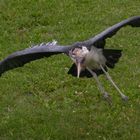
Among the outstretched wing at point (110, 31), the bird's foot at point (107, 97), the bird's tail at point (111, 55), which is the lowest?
the bird's foot at point (107, 97)

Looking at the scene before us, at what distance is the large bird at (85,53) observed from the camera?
7.19 m

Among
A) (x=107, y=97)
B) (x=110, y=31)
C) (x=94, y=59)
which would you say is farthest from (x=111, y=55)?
(x=107, y=97)

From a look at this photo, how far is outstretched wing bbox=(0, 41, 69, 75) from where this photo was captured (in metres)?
7.21

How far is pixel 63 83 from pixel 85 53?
1820 mm

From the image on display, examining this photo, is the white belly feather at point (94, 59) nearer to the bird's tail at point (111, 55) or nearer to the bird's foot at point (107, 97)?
the bird's tail at point (111, 55)

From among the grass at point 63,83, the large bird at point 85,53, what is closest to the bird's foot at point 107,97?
the grass at point 63,83

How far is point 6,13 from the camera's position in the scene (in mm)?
12297

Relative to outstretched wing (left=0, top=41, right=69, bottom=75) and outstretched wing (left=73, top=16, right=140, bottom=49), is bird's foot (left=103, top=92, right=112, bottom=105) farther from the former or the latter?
outstretched wing (left=0, top=41, right=69, bottom=75)

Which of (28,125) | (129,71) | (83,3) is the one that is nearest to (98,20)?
(83,3)

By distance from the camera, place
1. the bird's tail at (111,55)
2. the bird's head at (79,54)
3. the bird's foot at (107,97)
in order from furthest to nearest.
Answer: the bird's foot at (107,97), the bird's tail at (111,55), the bird's head at (79,54)

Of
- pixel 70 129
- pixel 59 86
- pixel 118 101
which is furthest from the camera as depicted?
pixel 59 86

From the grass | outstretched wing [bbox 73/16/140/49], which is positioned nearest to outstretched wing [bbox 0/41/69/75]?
outstretched wing [bbox 73/16/140/49]

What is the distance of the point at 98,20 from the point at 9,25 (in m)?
1.68

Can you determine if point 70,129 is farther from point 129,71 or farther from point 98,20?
point 98,20
